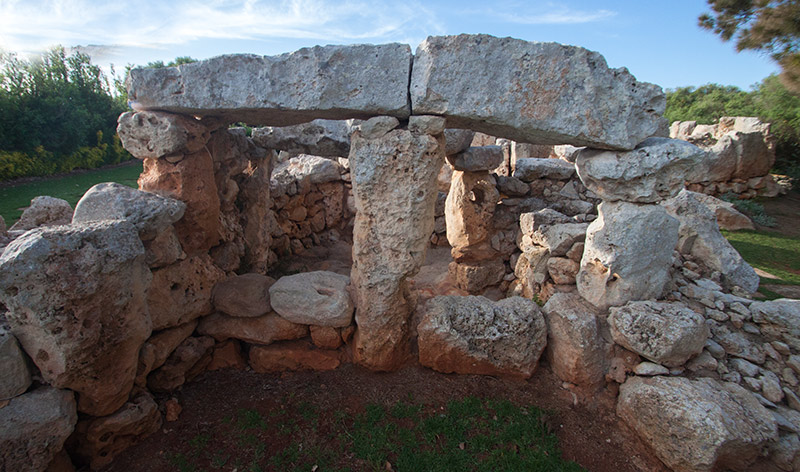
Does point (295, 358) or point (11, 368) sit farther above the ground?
point (11, 368)

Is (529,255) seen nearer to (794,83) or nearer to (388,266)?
(388,266)

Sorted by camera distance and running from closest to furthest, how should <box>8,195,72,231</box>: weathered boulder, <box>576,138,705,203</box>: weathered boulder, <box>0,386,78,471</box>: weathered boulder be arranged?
<box>0,386,78,471</box>: weathered boulder → <box>576,138,705,203</box>: weathered boulder → <box>8,195,72,231</box>: weathered boulder

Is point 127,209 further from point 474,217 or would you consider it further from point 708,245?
point 708,245

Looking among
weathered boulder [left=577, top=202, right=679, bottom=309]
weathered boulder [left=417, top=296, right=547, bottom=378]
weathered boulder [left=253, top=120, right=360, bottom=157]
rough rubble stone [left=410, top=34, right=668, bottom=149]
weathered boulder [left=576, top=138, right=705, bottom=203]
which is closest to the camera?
rough rubble stone [left=410, top=34, right=668, bottom=149]

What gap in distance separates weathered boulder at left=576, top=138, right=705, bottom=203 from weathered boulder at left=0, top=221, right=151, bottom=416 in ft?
11.4

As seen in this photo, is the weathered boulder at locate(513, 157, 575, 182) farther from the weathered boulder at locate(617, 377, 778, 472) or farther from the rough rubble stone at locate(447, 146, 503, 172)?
the weathered boulder at locate(617, 377, 778, 472)

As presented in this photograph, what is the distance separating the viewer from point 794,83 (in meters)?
6.94

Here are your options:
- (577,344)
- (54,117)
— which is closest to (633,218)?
(577,344)

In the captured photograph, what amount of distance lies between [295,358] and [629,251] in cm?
300

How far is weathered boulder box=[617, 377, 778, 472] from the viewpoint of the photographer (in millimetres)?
2535

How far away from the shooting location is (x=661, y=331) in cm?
298

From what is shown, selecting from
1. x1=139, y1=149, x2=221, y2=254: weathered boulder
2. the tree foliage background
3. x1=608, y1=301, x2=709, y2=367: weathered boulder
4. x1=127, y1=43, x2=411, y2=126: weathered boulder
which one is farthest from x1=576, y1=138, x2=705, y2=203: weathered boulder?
the tree foliage background

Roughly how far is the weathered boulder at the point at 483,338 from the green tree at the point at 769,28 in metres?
7.43

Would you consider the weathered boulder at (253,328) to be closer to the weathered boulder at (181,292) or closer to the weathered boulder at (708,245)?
the weathered boulder at (181,292)
